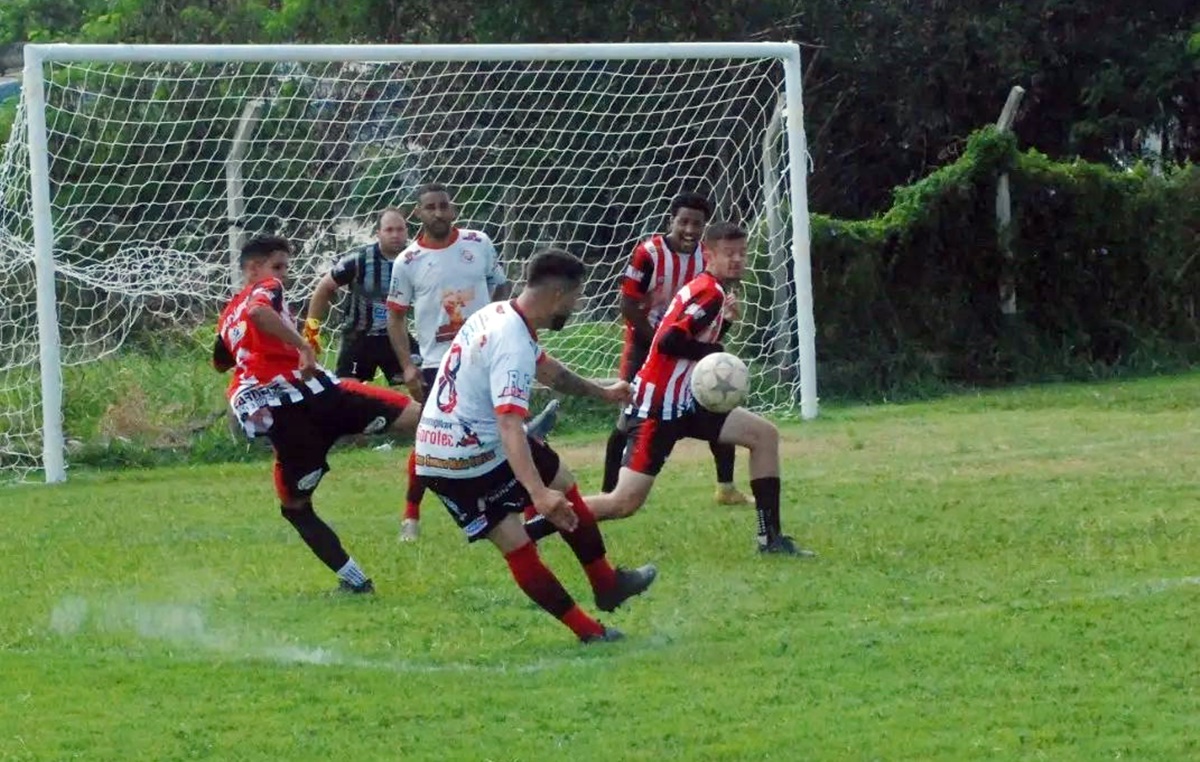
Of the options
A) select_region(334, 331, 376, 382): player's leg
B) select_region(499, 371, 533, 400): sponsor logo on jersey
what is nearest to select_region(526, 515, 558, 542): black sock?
select_region(499, 371, 533, 400): sponsor logo on jersey

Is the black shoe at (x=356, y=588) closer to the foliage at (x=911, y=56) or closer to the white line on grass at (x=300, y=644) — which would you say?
the white line on grass at (x=300, y=644)

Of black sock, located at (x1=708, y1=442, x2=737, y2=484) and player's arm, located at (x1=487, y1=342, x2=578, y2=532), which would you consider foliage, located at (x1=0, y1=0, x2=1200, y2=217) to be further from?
player's arm, located at (x1=487, y1=342, x2=578, y2=532)

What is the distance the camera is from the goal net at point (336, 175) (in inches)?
567

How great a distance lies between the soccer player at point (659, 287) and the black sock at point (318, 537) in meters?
2.44

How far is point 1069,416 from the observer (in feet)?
47.9

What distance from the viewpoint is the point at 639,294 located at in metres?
11.6

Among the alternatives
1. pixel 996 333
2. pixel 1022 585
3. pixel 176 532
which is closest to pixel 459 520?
pixel 1022 585

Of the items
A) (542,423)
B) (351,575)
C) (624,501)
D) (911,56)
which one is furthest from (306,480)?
(911,56)

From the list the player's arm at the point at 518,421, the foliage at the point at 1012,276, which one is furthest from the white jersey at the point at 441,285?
the foliage at the point at 1012,276

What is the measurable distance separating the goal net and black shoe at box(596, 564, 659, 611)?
671 centimetres

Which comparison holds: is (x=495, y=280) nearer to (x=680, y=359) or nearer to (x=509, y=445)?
(x=680, y=359)

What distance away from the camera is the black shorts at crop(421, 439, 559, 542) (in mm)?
7676

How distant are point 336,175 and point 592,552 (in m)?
8.85

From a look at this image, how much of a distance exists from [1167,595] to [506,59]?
800 centimetres
